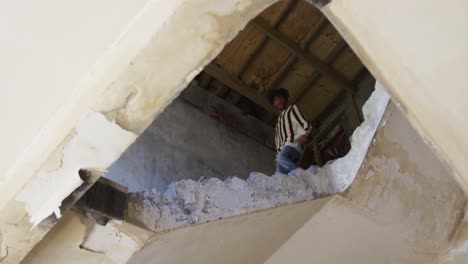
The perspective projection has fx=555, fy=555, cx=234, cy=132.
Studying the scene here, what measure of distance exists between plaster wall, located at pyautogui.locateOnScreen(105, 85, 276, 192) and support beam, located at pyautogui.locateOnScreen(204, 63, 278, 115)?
30cm

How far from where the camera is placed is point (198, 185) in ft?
11.4

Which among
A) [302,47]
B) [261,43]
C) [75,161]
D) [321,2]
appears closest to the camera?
[321,2]

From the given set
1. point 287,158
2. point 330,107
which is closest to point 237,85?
point 330,107

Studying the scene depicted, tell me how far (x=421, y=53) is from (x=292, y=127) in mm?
3510

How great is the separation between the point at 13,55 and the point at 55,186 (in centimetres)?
69

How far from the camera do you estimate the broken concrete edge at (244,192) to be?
3186mm

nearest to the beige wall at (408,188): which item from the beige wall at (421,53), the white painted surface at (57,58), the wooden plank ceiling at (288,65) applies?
the beige wall at (421,53)

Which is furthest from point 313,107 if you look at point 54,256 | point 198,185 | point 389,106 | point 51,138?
point 51,138

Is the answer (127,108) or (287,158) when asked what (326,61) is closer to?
(287,158)

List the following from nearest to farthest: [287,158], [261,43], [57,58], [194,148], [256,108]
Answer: [57,58] < [287,158] < [194,148] < [261,43] < [256,108]

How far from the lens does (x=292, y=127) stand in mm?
5180

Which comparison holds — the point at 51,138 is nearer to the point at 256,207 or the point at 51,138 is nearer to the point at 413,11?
the point at 413,11

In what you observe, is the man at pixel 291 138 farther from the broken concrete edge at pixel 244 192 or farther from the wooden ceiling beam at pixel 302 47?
the wooden ceiling beam at pixel 302 47

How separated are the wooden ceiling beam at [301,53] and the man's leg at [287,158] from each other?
5.55 feet
